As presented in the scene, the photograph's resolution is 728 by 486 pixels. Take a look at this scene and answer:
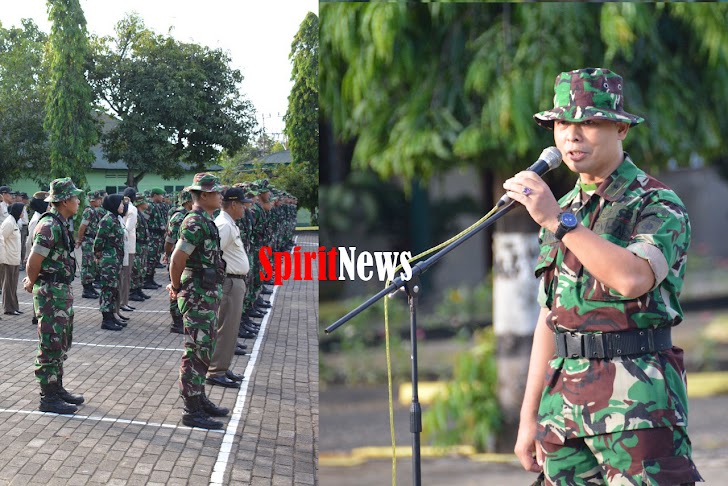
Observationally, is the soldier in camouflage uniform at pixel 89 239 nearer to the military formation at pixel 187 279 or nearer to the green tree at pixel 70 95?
the green tree at pixel 70 95

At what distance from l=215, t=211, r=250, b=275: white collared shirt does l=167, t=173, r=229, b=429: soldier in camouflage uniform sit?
1161 mm

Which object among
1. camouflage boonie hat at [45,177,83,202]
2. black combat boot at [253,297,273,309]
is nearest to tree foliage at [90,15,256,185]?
black combat boot at [253,297,273,309]

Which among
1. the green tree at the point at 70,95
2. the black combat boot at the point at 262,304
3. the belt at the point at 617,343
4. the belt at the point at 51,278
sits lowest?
the black combat boot at the point at 262,304

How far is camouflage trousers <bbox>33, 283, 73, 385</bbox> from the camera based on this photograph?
20.5 ft

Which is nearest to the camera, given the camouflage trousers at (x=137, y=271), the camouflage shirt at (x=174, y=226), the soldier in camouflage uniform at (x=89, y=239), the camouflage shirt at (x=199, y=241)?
the camouflage shirt at (x=199, y=241)

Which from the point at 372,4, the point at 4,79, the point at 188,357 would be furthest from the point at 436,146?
the point at 4,79

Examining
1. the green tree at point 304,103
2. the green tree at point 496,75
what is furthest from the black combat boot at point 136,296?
the green tree at point 496,75

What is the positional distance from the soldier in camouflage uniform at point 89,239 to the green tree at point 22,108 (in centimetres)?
361

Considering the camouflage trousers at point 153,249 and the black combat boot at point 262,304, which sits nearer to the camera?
the black combat boot at point 262,304

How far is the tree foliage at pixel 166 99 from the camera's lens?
10891 millimetres

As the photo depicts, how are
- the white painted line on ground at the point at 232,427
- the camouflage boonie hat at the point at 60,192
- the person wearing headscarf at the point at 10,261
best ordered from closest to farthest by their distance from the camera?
the white painted line on ground at the point at 232,427, the camouflage boonie hat at the point at 60,192, the person wearing headscarf at the point at 10,261

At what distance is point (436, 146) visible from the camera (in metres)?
3.76

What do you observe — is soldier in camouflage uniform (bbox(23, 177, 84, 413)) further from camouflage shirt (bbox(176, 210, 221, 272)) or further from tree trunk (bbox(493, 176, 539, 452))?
tree trunk (bbox(493, 176, 539, 452))

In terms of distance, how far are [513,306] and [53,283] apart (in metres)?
3.72
